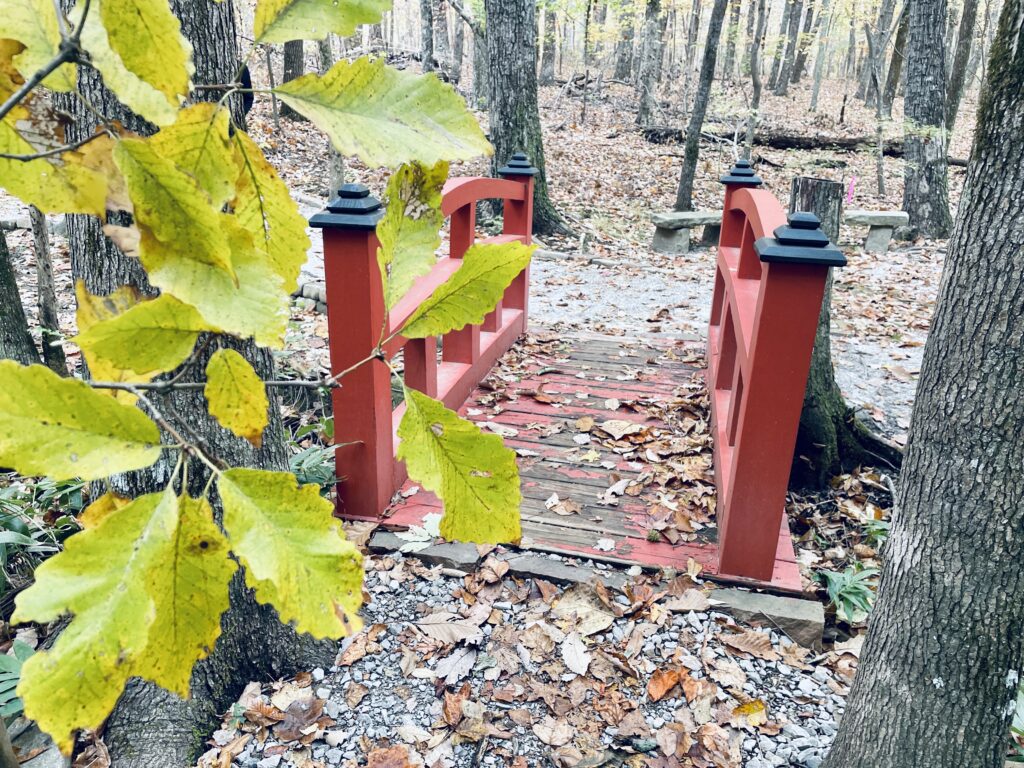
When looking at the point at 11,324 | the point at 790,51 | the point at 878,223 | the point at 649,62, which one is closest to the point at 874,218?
the point at 878,223

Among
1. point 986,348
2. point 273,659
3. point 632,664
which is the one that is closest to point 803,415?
point 632,664

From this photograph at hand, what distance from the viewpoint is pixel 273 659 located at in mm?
2533

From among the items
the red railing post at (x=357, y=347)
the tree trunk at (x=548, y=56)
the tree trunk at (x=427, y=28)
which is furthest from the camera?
the tree trunk at (x=548, y=56)

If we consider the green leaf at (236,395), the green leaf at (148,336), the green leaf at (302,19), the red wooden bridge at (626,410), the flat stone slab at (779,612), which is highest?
the green leaf at (302,19)

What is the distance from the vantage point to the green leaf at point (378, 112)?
1.78ft

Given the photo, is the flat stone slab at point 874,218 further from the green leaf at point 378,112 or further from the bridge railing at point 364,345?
the green leaf at point 378,112

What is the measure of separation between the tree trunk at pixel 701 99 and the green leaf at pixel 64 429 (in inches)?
437

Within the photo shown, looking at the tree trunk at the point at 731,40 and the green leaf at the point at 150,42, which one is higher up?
the tree trunk at the point at 731,40

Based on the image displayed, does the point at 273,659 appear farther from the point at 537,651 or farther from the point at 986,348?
the point at 986,348

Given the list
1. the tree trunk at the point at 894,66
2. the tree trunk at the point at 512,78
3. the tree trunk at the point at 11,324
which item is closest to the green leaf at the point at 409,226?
the tree trunk at the point at 11,324

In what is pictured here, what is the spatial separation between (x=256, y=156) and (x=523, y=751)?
87.4 inches

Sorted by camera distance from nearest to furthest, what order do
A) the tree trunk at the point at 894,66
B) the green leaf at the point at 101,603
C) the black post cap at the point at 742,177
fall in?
the green leaf at the point at 101,603 < the black post cap at the point at 742,177 < the tree trunk at the point at 894,66

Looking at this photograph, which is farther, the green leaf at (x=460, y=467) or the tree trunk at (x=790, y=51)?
the tree trunk at (x=790, y=51)

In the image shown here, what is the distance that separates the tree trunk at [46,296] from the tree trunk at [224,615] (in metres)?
2.01
